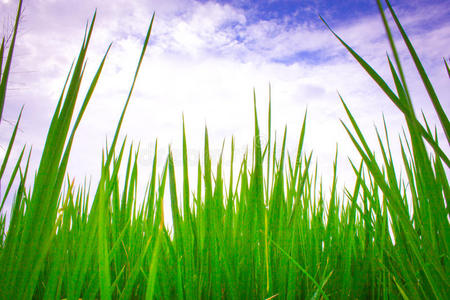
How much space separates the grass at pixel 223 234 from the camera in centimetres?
37

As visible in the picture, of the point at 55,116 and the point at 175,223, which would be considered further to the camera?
the point at 175,223

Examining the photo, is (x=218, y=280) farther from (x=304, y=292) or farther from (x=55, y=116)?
(x=55, y=116)

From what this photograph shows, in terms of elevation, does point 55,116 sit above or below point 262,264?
above

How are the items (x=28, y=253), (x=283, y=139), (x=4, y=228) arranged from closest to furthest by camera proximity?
(x=28, y=253) → (x=283, y=139) → (x=4, y=228)

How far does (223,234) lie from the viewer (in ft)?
2.79

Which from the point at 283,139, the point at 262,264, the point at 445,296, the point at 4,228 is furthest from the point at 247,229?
the point at 4,228

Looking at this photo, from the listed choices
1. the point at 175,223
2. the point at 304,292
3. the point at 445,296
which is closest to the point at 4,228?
the point at 175,223

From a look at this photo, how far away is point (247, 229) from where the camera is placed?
784 millimetres

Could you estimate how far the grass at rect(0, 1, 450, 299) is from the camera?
368mm

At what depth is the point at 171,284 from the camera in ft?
2.79

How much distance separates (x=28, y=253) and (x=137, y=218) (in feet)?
2.26

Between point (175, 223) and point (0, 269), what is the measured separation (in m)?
0.35

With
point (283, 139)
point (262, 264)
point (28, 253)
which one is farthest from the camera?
point (283, 139)

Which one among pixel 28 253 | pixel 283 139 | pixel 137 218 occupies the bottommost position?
pixel 28 253
